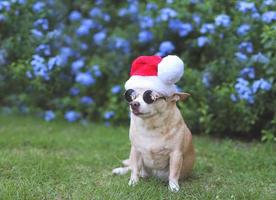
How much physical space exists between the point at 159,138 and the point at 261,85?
62.7 inches

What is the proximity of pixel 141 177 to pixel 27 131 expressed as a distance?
1.90 meters

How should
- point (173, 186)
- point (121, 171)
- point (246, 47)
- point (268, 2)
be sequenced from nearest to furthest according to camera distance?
point (173, 186), point (121, 171), point (268, 2), point (246, 47)

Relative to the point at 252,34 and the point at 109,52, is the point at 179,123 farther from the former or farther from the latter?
the point at 109,52

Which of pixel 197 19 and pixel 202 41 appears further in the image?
pixel 197 19

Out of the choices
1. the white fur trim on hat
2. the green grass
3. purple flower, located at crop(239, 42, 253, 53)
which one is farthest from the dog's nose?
purple flower, located at crop(239, 42, 253, 53)

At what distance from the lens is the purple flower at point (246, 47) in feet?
17.0

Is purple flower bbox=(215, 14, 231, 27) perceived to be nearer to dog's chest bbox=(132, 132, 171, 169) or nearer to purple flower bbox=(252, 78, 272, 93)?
purple flower bbox=(252, 78, 272, 93)

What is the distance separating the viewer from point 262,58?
493cm

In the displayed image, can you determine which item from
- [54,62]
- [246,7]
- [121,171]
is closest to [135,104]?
[121,171]

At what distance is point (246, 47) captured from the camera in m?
5.21

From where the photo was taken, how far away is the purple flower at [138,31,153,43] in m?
5.72

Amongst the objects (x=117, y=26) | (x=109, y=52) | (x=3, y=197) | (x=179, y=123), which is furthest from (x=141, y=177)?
(x=117, y=26)

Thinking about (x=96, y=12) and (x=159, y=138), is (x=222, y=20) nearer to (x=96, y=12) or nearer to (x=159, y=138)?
(x=96, y=12)

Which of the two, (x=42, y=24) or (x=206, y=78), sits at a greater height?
(x=42, y=24)
